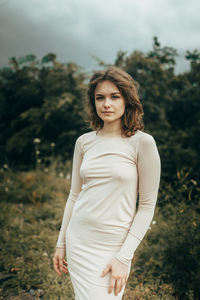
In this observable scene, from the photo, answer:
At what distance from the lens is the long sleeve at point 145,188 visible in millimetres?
1203

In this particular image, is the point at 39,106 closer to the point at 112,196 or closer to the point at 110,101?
the point at 110,101

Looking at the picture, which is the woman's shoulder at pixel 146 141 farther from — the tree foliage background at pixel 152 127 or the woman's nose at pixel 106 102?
the tree foliage background at pixel 152 127

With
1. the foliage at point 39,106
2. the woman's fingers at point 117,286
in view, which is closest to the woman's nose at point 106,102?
the woman's fingers at point 117,286

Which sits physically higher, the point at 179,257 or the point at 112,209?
the point at 112,209

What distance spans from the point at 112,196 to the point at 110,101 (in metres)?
0.52

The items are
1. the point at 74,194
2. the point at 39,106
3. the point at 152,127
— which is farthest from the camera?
the point at 39,106

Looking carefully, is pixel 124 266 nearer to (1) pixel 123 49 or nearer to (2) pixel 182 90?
(2) pixel 182 90

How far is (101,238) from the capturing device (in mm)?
1269

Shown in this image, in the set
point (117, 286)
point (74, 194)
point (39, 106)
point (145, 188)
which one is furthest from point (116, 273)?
point (39, 106)

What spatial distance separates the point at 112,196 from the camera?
1261 mm

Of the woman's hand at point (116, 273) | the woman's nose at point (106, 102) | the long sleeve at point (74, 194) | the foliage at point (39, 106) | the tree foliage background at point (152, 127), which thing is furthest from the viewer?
the foliage at point (39, 106)

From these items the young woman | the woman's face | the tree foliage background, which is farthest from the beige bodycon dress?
the tree foliage background

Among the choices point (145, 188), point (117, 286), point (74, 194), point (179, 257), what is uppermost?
point (145, 188)

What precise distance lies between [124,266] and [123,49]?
5.46m
